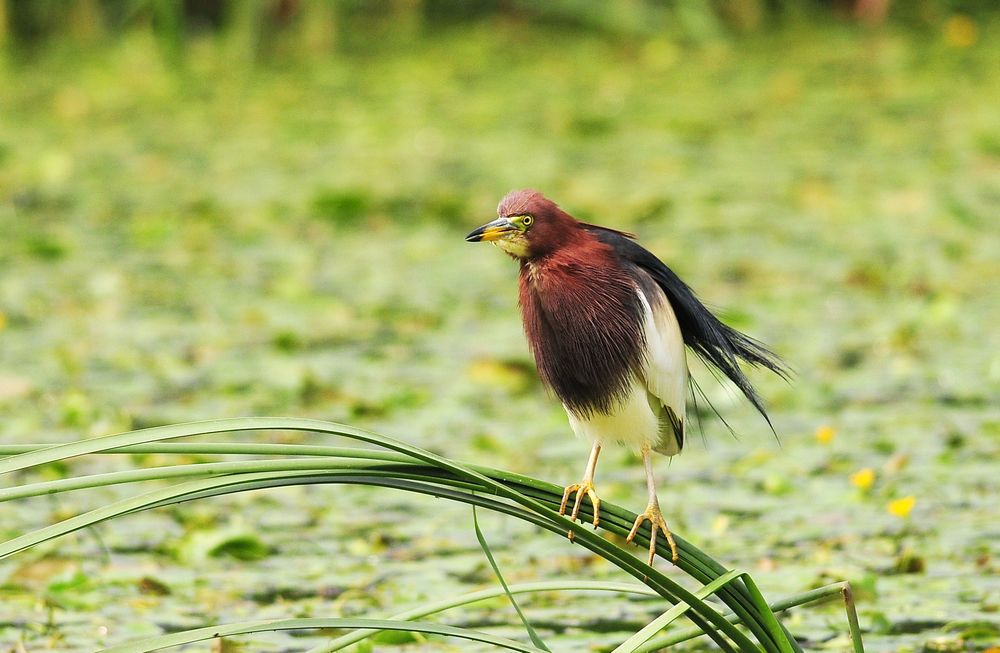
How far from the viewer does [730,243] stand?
5848 mm

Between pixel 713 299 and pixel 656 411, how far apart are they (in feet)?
8.73

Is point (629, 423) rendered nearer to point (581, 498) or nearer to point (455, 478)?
point (581, 498)

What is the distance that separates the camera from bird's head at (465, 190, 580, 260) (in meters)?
2.33

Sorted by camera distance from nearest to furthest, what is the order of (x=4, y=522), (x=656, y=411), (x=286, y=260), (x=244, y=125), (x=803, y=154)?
(x=656, y=411), (x=4, y=522), (x=286, y=260), (x=803, y=154), (x=244, y=125)

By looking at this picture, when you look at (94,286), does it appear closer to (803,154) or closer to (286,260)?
(286,260)

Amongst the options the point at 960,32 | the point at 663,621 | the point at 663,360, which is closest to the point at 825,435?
the point at 663,360

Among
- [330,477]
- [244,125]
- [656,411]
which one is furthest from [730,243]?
[330,477]

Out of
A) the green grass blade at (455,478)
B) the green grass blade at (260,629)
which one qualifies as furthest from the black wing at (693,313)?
the green grass blade at (260,629)

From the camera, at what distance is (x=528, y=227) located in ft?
7.68

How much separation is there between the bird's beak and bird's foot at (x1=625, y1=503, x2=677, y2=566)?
46cm

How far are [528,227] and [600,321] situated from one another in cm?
18

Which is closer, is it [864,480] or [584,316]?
[584,316]

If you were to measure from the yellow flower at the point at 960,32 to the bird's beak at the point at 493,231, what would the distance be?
6.82 m

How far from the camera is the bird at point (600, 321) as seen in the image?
234cm
